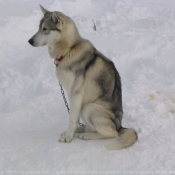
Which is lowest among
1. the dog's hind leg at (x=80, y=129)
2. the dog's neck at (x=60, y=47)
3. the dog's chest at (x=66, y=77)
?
the dog's hind leg at (x=80, y=129)

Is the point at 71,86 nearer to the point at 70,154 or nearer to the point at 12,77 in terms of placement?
the point at 70,154

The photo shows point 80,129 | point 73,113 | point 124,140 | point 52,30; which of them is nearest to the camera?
point 124,140

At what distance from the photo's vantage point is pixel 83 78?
11.8ft

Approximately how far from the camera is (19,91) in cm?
644

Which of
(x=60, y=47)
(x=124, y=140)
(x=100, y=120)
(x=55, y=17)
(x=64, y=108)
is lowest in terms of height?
(x=64, y=108)

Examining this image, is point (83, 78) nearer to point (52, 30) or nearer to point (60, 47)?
point (60, 47)

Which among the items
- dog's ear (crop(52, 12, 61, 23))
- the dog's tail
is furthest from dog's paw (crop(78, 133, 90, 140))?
dog's ear (crop(52, 12, 61, 23))

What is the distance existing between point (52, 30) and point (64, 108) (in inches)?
76.2

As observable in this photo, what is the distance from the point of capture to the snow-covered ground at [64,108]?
310 cm

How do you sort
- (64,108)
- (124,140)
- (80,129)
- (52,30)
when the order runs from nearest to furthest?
1. (124,140)
2. (52,30)
3. (80,129)
4. (64,108)

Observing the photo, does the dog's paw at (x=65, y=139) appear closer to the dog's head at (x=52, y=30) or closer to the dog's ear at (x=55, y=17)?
the dog's head at (x=52, y=30)

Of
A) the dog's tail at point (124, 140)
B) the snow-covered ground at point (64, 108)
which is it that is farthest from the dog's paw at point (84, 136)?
the dog's tail at point (124, 140)

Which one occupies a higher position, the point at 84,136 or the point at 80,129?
the point at 84,136

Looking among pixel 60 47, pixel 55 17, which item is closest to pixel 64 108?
pixel 60 47
